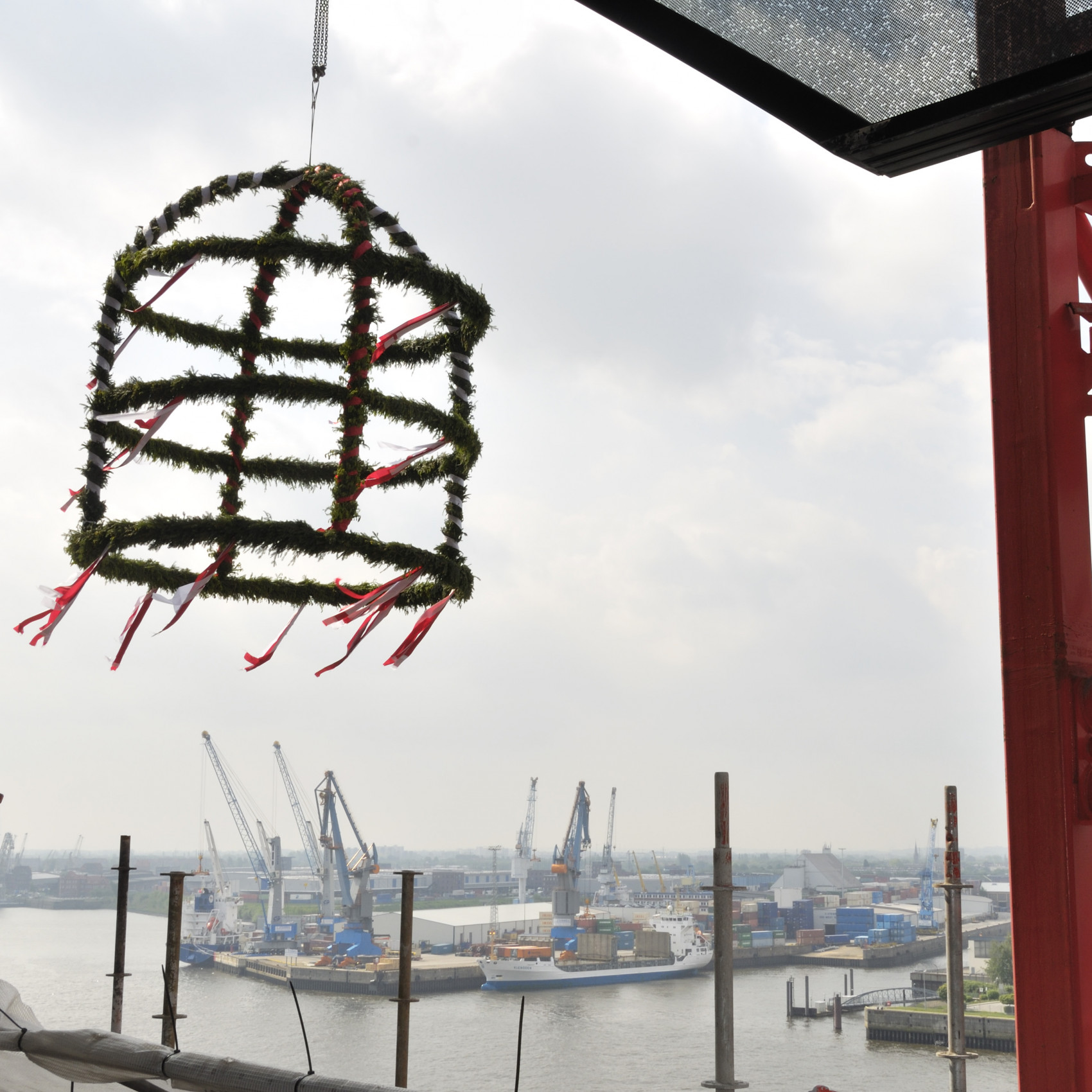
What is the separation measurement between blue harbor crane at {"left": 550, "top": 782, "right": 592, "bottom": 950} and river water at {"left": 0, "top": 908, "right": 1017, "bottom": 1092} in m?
1.83

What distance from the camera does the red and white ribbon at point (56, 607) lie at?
5.90ft

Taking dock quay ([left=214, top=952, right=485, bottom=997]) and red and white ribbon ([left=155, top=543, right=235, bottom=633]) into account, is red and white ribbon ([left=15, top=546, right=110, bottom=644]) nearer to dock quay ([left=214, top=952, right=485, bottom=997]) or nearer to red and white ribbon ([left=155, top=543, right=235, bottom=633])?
red and white ribbon ([left=155, top=543, right=235, bottom=633])

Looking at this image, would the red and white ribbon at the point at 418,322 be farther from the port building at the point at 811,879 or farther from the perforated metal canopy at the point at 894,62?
the port building at the point at 811,879

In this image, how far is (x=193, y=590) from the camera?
1.76m

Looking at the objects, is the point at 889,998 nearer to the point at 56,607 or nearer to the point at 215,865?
the point at 215,865

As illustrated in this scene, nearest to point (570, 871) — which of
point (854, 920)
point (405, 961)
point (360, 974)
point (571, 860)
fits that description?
point (571, 860)

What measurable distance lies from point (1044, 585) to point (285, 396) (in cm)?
155

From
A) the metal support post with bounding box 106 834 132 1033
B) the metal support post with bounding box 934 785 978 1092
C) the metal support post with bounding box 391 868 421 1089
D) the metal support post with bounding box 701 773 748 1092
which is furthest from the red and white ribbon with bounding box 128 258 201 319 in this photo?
the metal support post with bounding box 106 834 132 1033

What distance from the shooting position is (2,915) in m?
35.8

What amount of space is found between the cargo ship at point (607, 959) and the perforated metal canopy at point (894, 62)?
34.7 metres

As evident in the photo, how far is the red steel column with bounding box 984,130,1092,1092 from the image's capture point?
213 cm

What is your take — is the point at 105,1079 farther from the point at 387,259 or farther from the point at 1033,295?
the point at 1033,295

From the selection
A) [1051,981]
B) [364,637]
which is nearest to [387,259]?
[364,637]

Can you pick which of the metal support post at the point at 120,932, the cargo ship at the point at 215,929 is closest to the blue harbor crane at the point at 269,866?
the cargo ship at the point at 215,929
